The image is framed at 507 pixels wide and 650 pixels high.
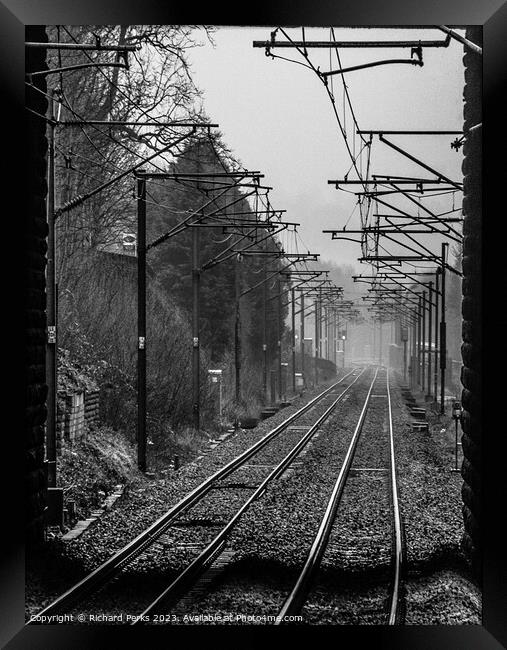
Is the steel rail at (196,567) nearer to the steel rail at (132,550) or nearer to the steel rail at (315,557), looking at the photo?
the steel rail at (132,550)

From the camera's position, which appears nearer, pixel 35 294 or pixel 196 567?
pixel 35 294

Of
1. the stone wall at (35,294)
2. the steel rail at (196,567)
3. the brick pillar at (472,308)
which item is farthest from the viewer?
the steel rail at (196,567)

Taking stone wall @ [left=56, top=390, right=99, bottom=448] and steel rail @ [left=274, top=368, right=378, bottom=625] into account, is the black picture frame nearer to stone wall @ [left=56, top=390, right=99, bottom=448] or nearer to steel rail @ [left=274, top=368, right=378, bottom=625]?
steel rail @ [left=274, top=368, right=378, bottom=625]

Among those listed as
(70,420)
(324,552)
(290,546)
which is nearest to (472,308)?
(324,552)

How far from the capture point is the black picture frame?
6621 millimetres

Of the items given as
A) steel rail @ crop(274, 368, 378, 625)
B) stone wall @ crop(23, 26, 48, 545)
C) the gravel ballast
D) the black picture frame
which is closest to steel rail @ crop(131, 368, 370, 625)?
the gravel ballast

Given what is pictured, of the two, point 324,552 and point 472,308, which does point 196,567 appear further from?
point 472,308
